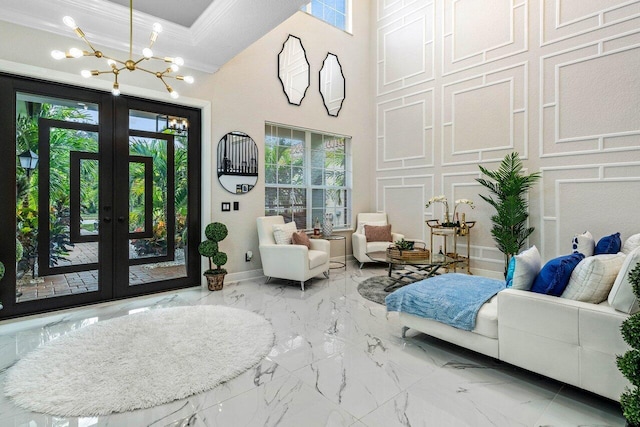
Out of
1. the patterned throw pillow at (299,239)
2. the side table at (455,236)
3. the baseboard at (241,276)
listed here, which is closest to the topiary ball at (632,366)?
the side table at (455,236)

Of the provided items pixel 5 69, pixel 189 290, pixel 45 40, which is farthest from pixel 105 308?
pixel 45 40

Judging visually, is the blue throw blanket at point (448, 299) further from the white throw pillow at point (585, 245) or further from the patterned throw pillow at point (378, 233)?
the patterned throw pillow at point (378, 233)

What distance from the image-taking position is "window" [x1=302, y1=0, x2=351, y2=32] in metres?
5.81

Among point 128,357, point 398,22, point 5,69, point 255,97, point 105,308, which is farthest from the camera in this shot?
point 398,22

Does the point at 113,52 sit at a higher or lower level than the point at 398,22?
lower

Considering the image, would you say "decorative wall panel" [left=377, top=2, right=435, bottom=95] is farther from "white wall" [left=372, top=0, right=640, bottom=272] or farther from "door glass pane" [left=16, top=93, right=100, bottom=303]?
"door glass pane" [left=16, top=93, right=100, bottom=303]

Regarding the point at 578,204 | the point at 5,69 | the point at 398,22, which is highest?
the point at 398,22

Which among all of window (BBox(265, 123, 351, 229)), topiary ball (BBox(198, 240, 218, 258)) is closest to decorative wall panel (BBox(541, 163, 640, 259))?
window (BBox(265, 123, 351, 229))

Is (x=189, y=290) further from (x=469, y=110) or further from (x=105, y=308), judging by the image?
(x=469, y=110)

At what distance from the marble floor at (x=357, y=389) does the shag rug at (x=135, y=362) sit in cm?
9

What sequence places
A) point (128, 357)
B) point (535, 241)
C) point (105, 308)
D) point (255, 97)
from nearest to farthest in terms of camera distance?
point (128, 357)
point (105, 308)
point (535, 241)
point (255, 97)

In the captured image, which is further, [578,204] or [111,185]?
[578,204]

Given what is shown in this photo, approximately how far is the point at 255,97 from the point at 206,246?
Result: 7.89 feet

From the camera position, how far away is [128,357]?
2.36 meters
